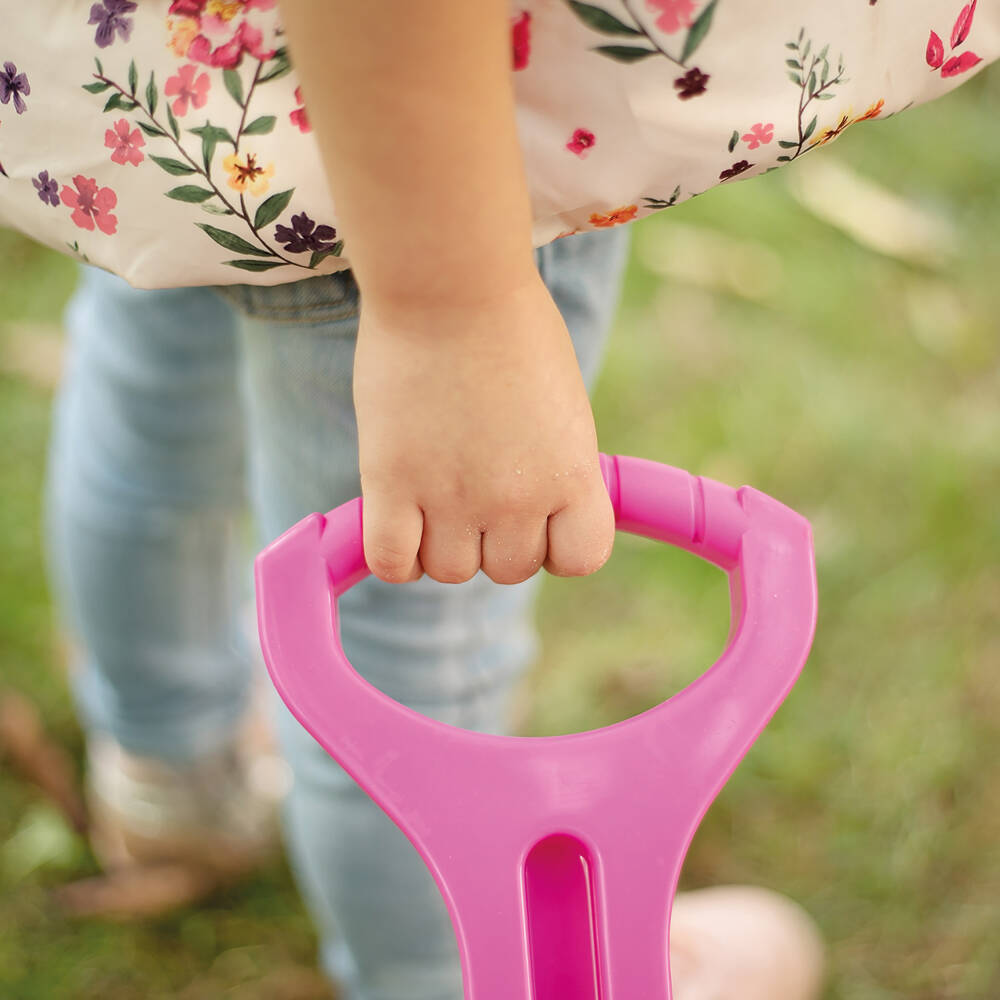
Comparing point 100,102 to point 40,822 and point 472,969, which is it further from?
point 40,822

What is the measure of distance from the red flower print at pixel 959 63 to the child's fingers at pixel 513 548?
288mm

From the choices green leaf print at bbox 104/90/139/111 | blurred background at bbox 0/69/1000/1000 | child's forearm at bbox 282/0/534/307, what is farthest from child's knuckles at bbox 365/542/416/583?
blurred background at bbox 0/69/1000/1000

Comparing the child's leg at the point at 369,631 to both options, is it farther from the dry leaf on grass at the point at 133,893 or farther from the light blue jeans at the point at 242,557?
the dry leaf on grass at the point at 133,893

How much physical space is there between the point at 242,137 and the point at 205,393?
0.34 m

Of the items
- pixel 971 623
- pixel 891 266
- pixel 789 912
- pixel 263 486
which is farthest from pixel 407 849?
pixel 891 266

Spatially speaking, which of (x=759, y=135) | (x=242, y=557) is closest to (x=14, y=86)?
(x=759, y=135)

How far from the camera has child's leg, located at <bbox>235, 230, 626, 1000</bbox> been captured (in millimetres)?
563

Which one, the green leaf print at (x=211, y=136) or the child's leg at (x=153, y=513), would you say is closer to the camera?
the green leaf print at (x=211, y=136)

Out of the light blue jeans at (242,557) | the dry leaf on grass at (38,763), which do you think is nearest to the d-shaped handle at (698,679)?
the light blue jeans at (242,557)

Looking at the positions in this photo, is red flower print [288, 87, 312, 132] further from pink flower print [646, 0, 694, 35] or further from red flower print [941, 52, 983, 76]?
red flower print [941, 52, 983, 76]

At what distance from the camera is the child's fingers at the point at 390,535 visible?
0.47 meters

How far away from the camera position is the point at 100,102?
48 centimetres

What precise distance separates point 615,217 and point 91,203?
23 cm

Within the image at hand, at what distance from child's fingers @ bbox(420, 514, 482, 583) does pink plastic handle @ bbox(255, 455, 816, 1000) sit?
0.12ft
